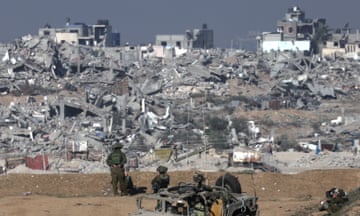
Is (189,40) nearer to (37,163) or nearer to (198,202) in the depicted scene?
(37,163)

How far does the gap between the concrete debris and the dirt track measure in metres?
3.52

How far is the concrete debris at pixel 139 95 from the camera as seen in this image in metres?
28.4

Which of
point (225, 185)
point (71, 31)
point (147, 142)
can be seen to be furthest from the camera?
point (71, 31)

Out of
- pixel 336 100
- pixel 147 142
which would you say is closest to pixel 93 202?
pixel 147 142

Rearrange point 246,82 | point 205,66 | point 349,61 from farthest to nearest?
point 349,61, point 205,66, point 246,82

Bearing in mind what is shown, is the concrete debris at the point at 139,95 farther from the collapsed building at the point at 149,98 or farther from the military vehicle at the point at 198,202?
the military vehicle at the point at 198,202

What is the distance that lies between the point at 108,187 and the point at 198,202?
21.6 ft

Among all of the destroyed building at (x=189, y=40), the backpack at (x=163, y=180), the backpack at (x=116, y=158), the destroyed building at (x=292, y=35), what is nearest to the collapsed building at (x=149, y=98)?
the backpack at (x=116, y=158)

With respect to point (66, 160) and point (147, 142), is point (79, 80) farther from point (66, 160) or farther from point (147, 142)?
point (66, 160)

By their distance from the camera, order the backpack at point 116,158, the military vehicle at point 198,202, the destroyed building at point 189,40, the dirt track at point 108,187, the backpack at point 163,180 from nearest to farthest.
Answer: the military vehicle at point 198,202 < the backpack at point 163,180 < the dirt track at point 108,187 < the backpack at point 116,158 < the destroyed building at point 189,40

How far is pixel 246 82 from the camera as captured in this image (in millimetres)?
50656

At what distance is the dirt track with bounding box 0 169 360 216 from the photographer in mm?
13938

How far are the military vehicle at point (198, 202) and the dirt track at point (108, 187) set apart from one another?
10.5 ft

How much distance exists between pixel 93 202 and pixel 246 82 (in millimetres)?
36760
